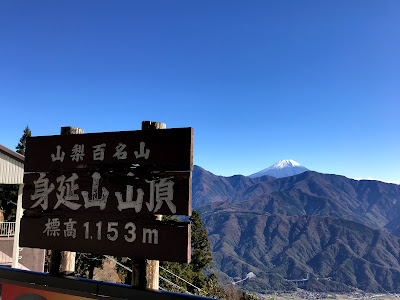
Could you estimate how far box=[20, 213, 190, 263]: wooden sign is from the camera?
3.99 meters

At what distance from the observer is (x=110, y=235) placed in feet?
14.2

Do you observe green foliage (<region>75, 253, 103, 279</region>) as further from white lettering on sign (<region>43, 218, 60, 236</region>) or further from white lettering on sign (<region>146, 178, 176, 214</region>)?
white lettering on sign (<region>146, 178, 176, 214</region>)

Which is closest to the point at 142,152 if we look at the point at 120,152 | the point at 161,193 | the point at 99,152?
the point at 120,152

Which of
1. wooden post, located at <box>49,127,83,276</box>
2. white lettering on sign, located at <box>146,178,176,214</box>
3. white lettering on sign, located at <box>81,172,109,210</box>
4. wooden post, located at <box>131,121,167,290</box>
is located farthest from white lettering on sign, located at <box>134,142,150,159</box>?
wooden post, located at <box>49,127,83,276</box>

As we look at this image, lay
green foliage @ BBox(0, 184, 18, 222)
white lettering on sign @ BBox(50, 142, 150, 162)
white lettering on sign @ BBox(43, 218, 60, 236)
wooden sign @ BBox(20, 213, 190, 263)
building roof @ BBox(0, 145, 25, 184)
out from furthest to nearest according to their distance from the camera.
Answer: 1. green foliage @ BBox(0, 184, 18, 222)
2. building roof @ BBox(0, 145, 25, 184)
3. white lettering on sign @ BBox(43, 218, 60, 236)
4. white lettering on sign @ BBox(50, 142, 150, 162)
5. wooden sign @ BBox(20, 213, 190, 263)

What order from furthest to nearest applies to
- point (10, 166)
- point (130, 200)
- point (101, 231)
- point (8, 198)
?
point (8, 198), point (10, 166), point (101, 231), point (130, 200)

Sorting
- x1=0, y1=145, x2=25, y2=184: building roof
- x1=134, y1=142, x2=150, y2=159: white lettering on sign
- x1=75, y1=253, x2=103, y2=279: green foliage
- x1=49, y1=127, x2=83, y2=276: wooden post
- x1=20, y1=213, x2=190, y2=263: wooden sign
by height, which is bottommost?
x1=75, y1=253, x2=103, y2=279: green foliage

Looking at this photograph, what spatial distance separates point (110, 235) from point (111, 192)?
21.6 inches

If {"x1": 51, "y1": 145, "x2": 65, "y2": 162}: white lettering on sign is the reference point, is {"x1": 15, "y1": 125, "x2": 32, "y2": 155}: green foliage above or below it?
above

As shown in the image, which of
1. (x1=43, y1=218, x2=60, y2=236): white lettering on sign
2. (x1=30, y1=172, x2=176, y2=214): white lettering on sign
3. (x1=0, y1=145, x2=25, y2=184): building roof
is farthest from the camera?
(x1=0, y1=145, x2=25, y2=184): building roof

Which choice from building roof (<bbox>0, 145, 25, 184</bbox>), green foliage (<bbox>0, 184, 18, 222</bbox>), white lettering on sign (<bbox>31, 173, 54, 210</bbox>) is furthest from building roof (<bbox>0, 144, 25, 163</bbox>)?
green foliage (<bbox>0, 184, 18, 222</bbox>)

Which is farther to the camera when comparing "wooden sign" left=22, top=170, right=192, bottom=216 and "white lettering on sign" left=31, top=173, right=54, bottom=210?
"white lettering on sign" left=31, top=173, right=54, bottom=210

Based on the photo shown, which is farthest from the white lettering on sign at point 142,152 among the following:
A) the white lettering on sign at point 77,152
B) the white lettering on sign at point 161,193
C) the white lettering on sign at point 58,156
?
the white lettering on sign at point 58,156

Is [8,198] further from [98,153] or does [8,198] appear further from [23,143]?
[98,153]
